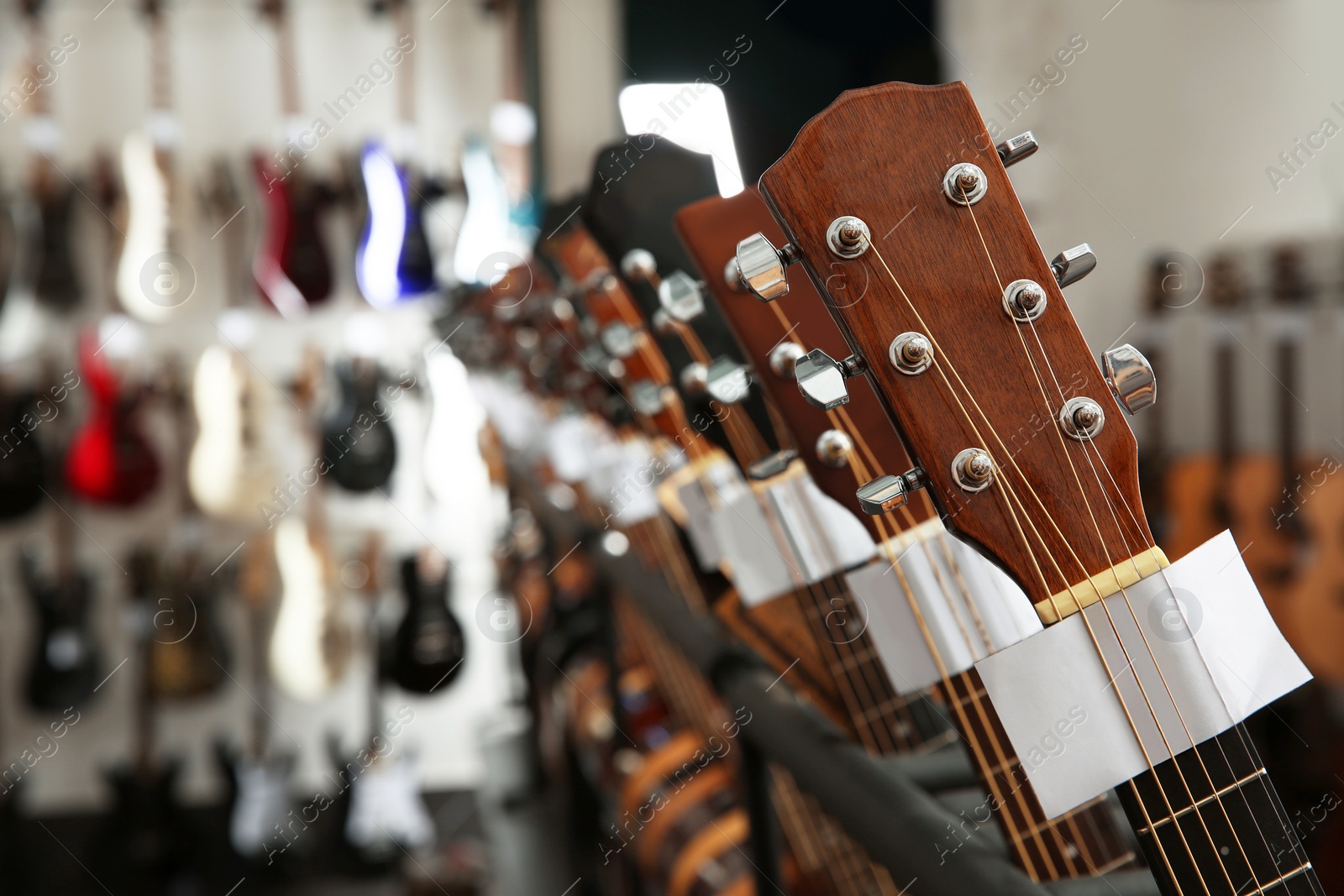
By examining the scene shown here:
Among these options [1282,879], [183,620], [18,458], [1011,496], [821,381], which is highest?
[821,381]

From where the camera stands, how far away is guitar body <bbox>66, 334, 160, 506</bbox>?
379 cm

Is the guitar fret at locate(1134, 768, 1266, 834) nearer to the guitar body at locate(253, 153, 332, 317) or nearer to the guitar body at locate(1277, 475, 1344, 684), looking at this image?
the guitar body at locate(1277, 475, 1344, 684)

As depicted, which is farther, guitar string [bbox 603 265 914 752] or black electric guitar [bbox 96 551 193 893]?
black electric guitar [bbox 96 551 193 893]

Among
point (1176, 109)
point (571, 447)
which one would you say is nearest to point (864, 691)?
point (571, 447)

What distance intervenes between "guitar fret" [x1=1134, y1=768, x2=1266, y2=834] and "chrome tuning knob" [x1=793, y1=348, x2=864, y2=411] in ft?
0.92

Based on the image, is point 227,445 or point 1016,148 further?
point 227,445

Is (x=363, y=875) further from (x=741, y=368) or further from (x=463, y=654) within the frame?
(x=741, y=368)

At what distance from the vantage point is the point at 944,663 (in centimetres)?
58

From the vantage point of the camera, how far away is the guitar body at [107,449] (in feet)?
12.4

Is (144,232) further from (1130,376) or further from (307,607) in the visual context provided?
(1130,376)

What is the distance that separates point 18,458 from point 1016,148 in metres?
4.20

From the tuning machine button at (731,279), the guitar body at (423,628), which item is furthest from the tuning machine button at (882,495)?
the guitar body at (423,628)

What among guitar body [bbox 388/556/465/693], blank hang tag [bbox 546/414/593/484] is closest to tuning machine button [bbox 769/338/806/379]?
blank hang tag [bbox 546/414/593/484]

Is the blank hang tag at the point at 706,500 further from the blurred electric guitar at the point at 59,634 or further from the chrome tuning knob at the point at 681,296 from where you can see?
the blurred electric guitar at the point at 59,634
